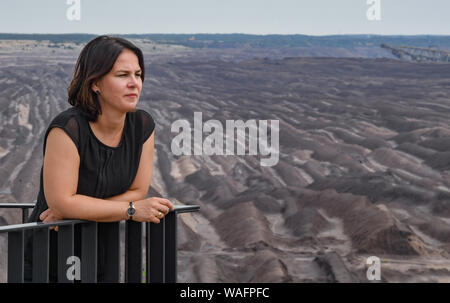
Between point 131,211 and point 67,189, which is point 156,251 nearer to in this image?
point 131,211

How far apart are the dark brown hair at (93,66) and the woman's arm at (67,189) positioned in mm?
139

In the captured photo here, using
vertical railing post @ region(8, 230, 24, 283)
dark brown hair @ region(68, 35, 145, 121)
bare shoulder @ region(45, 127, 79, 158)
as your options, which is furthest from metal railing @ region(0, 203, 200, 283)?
dark brown hair @ region(68, 35, 145, 121)

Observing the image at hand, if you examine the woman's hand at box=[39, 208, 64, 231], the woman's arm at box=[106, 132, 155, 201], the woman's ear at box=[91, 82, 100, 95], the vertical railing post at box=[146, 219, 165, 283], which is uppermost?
the woman's ear at box=[91, 82, 100, 95]

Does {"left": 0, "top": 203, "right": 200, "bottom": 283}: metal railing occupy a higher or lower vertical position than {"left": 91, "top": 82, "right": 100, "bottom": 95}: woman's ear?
lower

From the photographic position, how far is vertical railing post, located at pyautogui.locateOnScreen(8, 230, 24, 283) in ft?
7.70

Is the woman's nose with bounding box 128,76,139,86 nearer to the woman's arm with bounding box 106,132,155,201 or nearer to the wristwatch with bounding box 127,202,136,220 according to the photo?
the woman's arm with bounding box 106,132,155,201

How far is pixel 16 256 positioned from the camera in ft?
7.79

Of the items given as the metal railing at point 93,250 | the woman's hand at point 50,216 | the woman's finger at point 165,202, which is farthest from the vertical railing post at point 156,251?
the woman's hand at point 50,216

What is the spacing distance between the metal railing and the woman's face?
1.26 ft

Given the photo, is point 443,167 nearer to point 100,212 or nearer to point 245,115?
point 245,115

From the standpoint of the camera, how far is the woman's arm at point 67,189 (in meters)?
2.40

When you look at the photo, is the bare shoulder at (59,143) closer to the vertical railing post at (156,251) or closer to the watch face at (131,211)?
the watch face at (131,211)

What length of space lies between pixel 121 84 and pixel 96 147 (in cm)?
21
